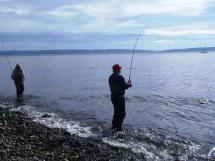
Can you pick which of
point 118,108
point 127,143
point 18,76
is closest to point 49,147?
point 127,143

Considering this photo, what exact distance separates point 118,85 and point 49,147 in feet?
12.4

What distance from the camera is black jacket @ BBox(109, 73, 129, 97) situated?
42.9 feet

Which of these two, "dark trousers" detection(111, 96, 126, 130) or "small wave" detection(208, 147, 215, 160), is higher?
"dark trousers" detection(111, 96, 126, 130)

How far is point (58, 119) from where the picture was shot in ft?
56.9

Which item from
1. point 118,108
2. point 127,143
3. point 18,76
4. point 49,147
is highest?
point 18,76

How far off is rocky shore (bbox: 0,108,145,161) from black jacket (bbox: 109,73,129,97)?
202cm

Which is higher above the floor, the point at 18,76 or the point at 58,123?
the point at 18,76

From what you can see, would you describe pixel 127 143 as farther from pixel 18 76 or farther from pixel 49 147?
pixel 18 76

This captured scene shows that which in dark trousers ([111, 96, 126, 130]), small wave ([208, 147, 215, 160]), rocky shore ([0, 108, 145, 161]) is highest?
dark trousers ([111, 96, 126, 130])

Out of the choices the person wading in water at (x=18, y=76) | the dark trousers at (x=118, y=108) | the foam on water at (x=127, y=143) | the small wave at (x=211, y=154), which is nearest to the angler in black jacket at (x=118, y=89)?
the dark trousers at (x=118, y=108)

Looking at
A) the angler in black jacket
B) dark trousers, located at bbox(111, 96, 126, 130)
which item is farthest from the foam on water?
the angler in black jacket

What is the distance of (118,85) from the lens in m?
13.2

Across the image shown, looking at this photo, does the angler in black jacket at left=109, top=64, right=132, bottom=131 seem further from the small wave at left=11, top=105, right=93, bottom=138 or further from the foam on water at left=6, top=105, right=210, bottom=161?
the small wave at left=11, top=105, right=93, bottom=138

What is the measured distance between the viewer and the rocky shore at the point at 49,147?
9.59 metres
